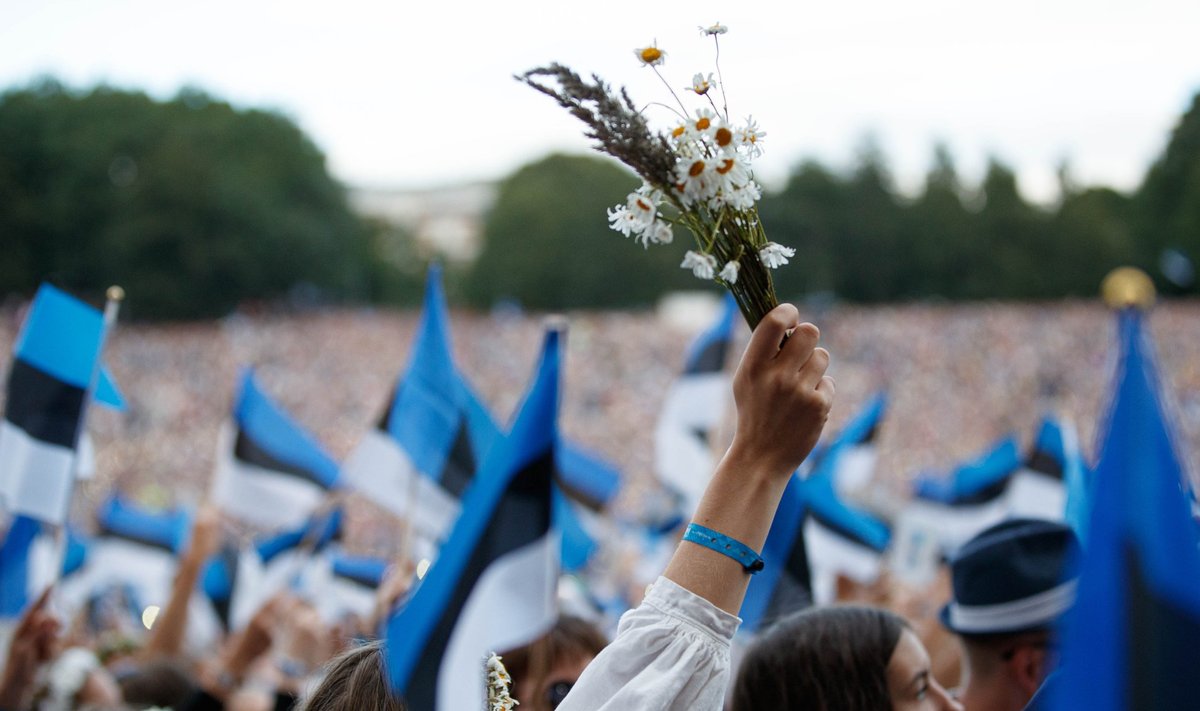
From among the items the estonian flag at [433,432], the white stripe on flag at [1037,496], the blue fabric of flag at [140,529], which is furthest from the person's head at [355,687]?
the blue fabric of flag at [140,529]

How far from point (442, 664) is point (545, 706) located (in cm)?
44

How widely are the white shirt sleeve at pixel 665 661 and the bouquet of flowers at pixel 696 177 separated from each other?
387mm

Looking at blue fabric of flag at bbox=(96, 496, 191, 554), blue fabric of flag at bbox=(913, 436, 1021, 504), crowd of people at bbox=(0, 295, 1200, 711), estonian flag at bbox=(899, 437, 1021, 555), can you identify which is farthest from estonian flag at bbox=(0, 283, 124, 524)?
blue fabric of flag at bbox=(913, 436, 1021, 504)

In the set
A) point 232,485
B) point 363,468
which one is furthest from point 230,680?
point 232,485

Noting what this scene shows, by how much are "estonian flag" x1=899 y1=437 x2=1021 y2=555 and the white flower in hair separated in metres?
5.08

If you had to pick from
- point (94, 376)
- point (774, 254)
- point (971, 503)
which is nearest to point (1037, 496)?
point (971, 503)

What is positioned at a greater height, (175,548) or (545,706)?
(545,706)

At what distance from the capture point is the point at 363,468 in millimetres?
4621

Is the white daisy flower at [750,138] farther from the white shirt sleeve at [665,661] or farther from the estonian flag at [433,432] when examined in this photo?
the estonian flag at [433,432]

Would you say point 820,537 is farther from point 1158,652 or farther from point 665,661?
point 1158,652

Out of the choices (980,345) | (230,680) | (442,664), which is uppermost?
(980,345)

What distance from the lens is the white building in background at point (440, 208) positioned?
398 ft

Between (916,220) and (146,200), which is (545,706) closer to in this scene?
(146,200)

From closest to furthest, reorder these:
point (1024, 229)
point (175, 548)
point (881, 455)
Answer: point (175, 548)
point (881, 455)
point (1024, 229)
